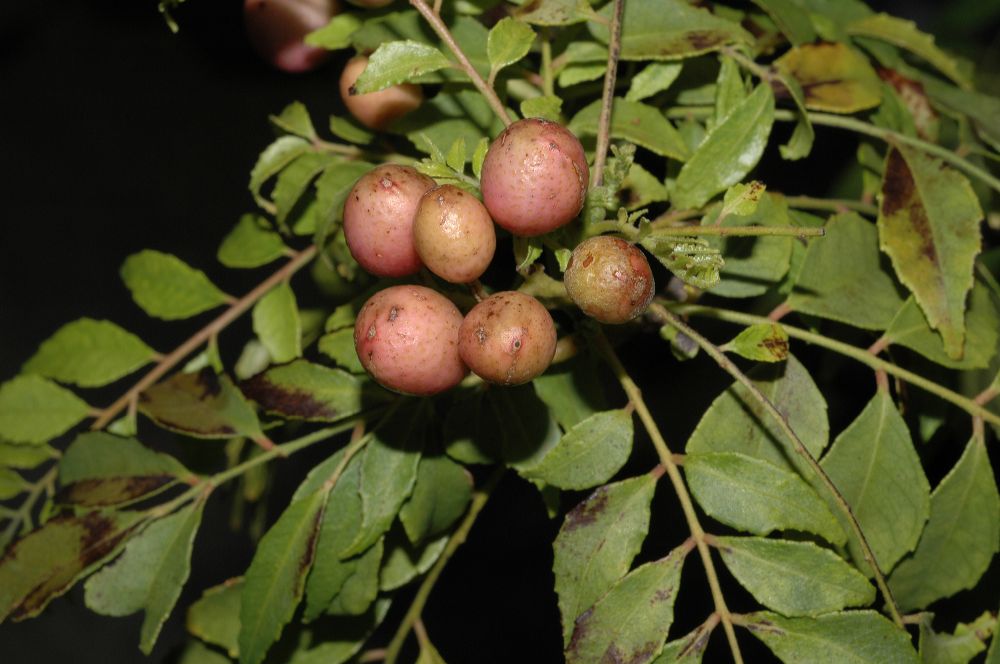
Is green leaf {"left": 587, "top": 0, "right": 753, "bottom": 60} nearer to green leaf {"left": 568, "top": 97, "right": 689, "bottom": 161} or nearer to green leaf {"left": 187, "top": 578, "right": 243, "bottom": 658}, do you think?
green leaf {"left": 568, "top": 97, "right": 689, "bottom": 161}

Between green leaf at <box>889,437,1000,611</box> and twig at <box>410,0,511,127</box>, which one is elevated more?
twig at <box>410,0,511,127</box>

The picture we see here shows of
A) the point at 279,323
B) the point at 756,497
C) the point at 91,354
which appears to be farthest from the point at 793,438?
the point at 91,354

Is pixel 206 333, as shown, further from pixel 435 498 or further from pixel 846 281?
pixel 846 281

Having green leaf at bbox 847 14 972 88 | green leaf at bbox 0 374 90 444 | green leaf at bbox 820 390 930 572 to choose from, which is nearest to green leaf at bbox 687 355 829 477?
green leaf at bbox 820 390 930 572

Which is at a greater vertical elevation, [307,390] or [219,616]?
[307,390]

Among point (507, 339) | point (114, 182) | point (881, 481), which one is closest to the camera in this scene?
point (507, 339)

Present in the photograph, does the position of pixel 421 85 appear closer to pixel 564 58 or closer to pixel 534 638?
pixel 564 58

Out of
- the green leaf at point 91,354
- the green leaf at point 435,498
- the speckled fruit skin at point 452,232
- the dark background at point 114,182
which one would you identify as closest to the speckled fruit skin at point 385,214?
the speckled fruit skin at point 452,232
